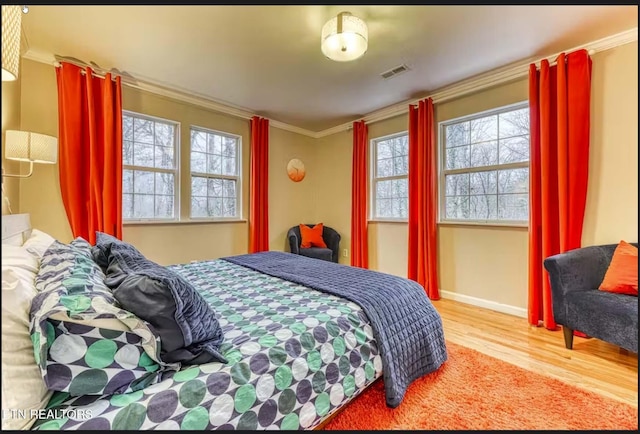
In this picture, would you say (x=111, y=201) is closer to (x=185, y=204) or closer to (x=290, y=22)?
(x=185, y=204)

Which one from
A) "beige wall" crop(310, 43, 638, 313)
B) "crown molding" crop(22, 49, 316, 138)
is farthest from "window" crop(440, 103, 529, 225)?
"crown molding" crop(22, 49, 316, 138)

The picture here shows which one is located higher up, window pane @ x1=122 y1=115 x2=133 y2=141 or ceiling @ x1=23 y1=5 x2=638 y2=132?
ceiling @ x1=23 y1=5 x2=638 y2=132

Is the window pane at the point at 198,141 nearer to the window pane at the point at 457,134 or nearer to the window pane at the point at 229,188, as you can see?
the window pane at the point at 229,188

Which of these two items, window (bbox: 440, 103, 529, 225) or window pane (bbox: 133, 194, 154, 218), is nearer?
window (bbox: 440, 103, 529, 225)

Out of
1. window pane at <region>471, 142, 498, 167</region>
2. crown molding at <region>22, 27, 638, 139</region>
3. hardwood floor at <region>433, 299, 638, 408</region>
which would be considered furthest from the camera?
window pane at <region>471, 142, 498, 167</region>

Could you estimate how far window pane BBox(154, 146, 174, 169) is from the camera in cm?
338

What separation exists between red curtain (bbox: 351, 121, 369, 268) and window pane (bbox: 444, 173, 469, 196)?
117 cm

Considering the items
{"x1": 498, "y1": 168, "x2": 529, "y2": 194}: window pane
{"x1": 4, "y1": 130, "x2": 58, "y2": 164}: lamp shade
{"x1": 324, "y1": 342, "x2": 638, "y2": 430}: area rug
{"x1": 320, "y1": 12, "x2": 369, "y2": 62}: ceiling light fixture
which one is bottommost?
{"x1": 324, "y1": 342, "x2": 638, "y2": 430}: area rug

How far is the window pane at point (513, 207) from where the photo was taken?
2.84m

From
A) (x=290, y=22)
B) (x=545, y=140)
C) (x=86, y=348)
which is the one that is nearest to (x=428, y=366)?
(x=86, y=348)

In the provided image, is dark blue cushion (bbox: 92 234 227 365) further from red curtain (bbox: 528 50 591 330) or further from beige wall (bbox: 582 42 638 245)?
beige wall (bbox: 582 42 638 245)

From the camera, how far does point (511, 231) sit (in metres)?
2.87

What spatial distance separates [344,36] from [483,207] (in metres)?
2.38

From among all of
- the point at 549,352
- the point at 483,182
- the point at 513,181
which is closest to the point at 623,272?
the point at 549,352
